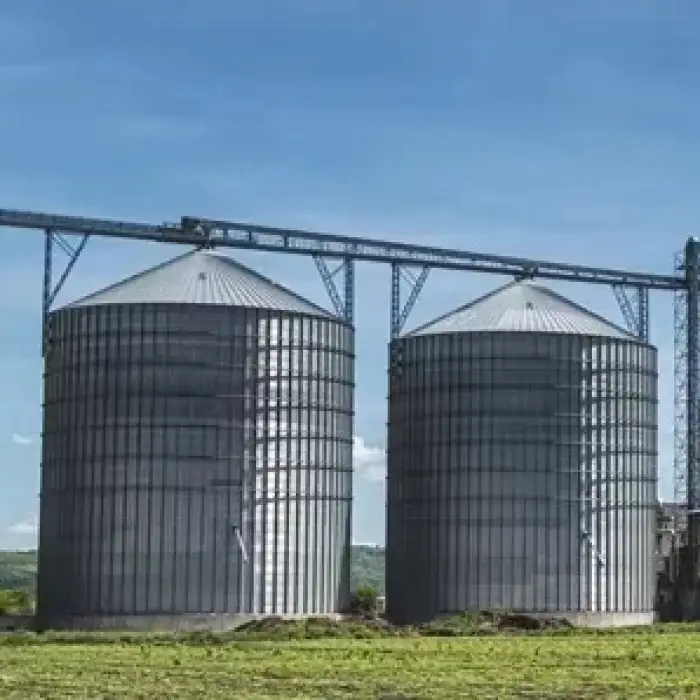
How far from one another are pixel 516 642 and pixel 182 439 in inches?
843

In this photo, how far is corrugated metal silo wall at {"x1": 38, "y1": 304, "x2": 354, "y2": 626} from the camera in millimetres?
83938

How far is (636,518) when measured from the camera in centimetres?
9606

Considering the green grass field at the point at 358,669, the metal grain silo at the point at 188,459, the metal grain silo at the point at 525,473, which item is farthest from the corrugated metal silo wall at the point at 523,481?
the green grass field at the point at 358,669

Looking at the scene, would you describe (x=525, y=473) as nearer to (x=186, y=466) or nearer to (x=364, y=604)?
(x=364, y=604)

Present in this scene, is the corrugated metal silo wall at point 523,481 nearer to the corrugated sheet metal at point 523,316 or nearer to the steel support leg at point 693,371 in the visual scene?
the corrugated sheet metal at point 523,316

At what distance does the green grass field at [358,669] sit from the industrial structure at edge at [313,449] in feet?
43.2

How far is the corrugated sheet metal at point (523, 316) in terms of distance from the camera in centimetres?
9500

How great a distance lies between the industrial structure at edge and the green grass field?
1316 centimetres

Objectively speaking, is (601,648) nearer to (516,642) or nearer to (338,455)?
(516,642)

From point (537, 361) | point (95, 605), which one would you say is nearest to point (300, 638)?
point (95, 605)

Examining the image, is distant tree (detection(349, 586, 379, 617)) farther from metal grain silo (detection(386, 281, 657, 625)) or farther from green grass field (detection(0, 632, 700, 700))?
green grass field (detection(0, 632, 700, 700))

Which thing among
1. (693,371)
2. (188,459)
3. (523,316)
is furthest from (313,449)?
(693,371)

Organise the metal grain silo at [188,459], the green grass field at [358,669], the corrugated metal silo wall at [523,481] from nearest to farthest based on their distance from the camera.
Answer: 1. the green grass field at [358,669]
2. the metal grain silo at [188,459]
3. the corrugated metal silo wall at [523,481]

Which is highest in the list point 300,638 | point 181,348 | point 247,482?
point 181,348
